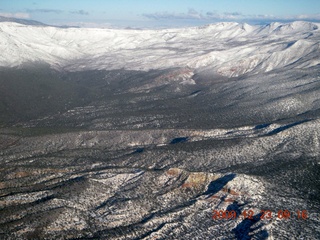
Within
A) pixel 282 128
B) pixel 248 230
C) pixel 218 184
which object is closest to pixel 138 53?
pixel 282 128

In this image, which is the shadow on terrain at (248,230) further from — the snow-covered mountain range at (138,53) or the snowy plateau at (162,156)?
the snow-covered mountain range at (138,53)

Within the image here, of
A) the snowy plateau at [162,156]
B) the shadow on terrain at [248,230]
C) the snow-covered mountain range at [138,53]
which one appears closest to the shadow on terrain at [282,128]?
the snowy plateau at [162,156]

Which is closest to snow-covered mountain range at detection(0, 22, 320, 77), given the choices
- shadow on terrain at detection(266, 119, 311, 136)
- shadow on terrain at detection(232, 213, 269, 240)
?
shadow on terrain at detection(266, 119, 311, 136)

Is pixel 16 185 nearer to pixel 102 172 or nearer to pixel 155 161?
pixel 102 172

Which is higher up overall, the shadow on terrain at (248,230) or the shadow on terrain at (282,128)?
the shadow on terrain at (282,128)

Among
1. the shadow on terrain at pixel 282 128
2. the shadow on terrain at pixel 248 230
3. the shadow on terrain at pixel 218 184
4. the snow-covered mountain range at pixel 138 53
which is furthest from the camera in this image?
the snow-covered mountain range at pixel 138 53
